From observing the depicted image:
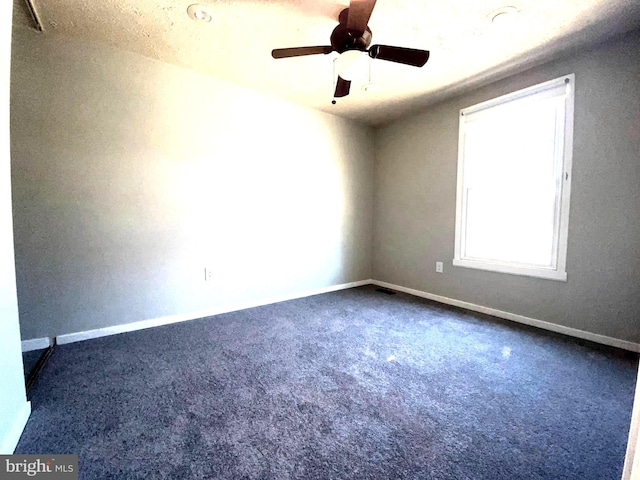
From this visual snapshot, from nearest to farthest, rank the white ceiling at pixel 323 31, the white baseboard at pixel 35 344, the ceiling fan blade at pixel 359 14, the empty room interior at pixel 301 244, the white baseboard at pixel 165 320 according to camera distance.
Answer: the empty room interior at pixel 301 244, the ceiling fan blade at pixel 359 14, the white ceiling at pixel 323 31, the white baseboard at pixel 35 344, the white baseboard at pixel 165 320

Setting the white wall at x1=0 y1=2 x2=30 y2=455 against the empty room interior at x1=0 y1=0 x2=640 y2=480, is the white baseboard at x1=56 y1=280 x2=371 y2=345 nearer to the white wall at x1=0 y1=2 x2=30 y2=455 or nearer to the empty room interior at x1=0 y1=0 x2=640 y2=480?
the empty room interior at x1=0 y1=0 x2=640 y2=480

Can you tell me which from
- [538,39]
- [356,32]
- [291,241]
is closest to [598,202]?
[538,39]

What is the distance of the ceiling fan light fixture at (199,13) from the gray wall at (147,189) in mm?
801

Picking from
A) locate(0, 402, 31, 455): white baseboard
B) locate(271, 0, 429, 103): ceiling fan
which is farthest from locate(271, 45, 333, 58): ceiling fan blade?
locate(0, 402, 31, 455): white baseboard

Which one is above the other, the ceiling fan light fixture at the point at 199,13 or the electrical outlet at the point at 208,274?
the ceiling fan light fixture at the point at 199,13

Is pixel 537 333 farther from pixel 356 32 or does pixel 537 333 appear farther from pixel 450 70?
pixel 356 32

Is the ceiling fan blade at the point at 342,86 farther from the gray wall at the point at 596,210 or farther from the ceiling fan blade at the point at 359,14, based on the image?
the gray wall at the point at 596,210

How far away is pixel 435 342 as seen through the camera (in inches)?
85.5

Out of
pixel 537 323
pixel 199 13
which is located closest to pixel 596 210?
pixel 537 323

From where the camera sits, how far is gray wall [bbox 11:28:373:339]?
2020mm

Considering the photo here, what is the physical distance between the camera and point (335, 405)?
141 centimetres

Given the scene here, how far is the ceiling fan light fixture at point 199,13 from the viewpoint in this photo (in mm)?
1781

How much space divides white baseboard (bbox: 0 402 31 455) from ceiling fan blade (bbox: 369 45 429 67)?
2.70 metres

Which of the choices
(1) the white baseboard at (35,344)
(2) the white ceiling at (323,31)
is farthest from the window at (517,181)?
(1) the white baseboard at (35,344)
